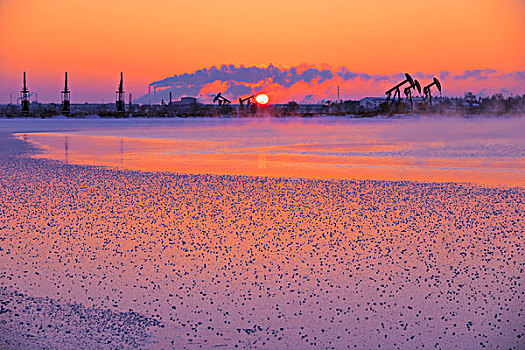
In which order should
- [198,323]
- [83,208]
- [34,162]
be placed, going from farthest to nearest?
[34,162]
[83,208]
[198,323]

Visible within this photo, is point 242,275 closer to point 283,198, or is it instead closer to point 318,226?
point 318,226

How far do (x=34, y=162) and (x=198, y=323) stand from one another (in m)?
14.3

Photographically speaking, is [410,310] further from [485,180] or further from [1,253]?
[485,180]

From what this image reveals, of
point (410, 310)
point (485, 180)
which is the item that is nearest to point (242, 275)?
point (410, 310)

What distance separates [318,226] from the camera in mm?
8297

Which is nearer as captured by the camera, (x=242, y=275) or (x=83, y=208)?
(x=242, y=275)

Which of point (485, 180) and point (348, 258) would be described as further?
point (485, 180)

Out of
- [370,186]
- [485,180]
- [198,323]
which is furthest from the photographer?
[485,180]

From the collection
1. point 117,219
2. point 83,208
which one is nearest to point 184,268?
point 117,219

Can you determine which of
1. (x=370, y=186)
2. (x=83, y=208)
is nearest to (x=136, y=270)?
(x=83, y=208)

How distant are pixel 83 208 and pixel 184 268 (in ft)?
13.3

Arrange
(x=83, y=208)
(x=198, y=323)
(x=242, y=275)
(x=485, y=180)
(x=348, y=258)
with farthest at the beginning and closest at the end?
(x=485, y=180), (x=83, y=208), (x=348, y=258), (x=242, y=275), (x=198, y=323)

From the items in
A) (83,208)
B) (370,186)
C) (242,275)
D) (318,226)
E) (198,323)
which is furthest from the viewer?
(370,186)

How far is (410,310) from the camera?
5.09 metres
